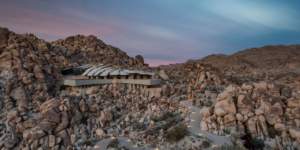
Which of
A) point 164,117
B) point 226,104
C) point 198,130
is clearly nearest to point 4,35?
point 164,117

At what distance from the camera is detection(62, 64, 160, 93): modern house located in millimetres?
20594

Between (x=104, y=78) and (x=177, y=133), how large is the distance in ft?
51.6

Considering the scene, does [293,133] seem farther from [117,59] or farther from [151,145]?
[117,59]

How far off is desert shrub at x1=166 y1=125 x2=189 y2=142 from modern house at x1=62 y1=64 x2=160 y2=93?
987 centimetres

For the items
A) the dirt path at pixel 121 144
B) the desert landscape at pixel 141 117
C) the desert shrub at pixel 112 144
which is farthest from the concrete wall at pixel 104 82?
the desert shrub at pixel 112 144

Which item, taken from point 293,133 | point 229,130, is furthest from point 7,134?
point 293,133

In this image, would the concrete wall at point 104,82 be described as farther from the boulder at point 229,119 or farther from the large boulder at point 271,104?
the large boulder at point 271,104

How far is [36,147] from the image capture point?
35.6 ft

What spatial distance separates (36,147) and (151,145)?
281 inches

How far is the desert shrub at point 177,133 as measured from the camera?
10.7 metres

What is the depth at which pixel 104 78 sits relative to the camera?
946 inches

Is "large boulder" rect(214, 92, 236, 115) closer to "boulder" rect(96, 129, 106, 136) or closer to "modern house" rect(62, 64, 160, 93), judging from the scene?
"boulder" rect(96, 129, 106, 136)

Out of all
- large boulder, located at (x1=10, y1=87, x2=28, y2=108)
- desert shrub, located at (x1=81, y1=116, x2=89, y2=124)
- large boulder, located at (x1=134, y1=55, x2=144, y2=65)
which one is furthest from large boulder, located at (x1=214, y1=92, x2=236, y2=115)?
large boulder, located at (x1=134, y1=55, x2=144, y2=65)

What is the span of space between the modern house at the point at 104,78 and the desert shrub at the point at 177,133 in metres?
9.87
